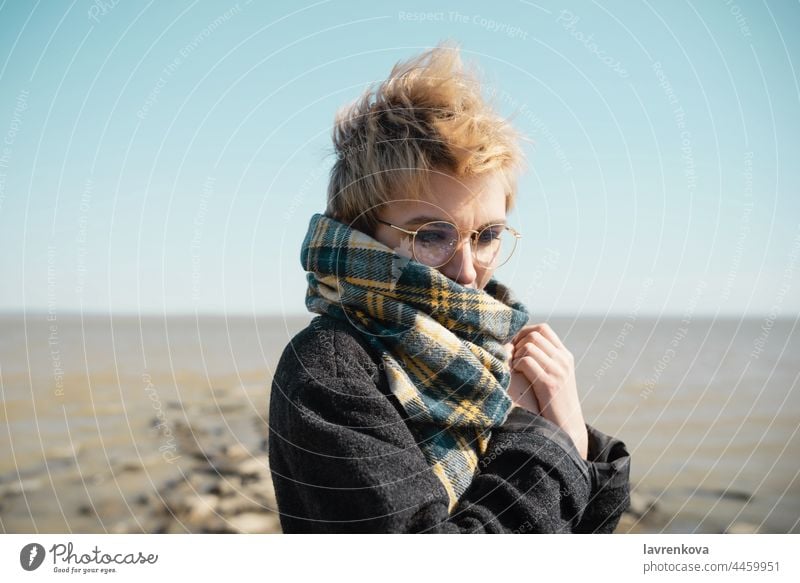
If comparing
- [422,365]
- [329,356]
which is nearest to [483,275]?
[422,365]

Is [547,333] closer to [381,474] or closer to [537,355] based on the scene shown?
[537,355]

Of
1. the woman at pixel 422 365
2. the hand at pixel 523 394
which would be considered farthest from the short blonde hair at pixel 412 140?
the hand at pixel 523 394

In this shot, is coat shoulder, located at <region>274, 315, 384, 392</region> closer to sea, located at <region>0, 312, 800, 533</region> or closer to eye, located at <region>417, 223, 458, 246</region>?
eye, located at <region>417, 223, 458, 246</region>

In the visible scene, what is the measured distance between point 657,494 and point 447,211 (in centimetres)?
459

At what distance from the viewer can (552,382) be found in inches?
81.6

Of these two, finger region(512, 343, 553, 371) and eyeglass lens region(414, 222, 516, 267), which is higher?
eyeglass lens region(414, 222, 516, 267)

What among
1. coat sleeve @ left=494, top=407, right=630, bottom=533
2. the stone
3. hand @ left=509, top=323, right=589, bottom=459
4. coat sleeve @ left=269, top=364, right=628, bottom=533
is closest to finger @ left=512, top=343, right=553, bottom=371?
hand @ left=509, top=323, right=589, bottom=459

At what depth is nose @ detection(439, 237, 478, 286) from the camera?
6.46ft

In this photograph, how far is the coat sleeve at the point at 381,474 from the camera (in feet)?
5.37

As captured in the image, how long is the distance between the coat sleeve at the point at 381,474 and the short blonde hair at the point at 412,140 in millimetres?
561
